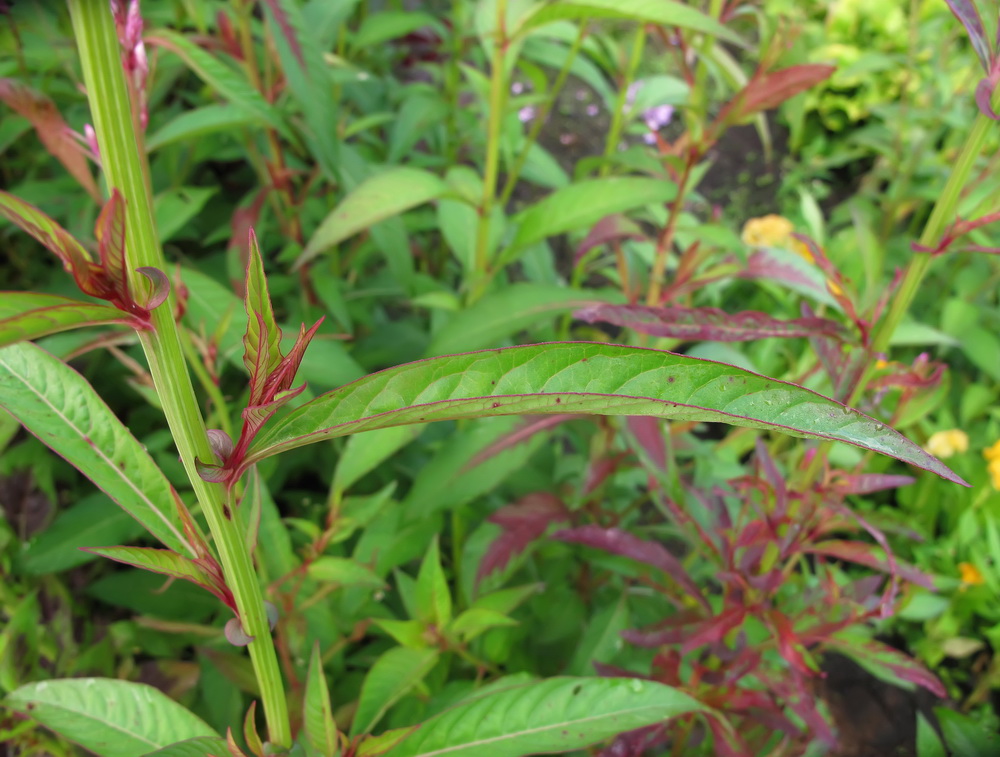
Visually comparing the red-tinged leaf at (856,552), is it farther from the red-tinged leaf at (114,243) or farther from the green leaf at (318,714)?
the red-tinged leaf at (114,243)

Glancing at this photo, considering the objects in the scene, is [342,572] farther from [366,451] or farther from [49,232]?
[49,232]

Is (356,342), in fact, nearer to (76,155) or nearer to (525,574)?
(525,574)

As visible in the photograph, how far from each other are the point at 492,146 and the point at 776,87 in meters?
0.44

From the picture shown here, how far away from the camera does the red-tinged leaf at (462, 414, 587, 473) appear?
1219 millimetres

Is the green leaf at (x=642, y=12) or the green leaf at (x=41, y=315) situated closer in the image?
the green leaf at (x=41, y=315)

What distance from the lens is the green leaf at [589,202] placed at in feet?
3.80

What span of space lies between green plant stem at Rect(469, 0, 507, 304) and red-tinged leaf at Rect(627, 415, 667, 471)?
39 cm

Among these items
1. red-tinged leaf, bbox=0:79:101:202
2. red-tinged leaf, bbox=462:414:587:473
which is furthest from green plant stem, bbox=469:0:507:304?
red-tinged leaf, bbox=0:79:101:202

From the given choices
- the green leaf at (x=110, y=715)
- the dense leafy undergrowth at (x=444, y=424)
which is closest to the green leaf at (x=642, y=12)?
the dense leafy undergrowth at (x=444, y=424)

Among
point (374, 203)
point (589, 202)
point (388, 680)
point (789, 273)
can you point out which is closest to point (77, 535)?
point (388, 680)

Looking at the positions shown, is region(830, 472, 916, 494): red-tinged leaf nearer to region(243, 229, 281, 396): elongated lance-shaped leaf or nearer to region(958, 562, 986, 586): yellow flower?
region(243, 229, 281, 396): elongated lance-shaped leaf

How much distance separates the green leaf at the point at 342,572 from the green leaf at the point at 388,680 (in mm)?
106

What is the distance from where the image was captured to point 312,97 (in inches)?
46.2

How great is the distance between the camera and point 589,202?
46.3 inches
